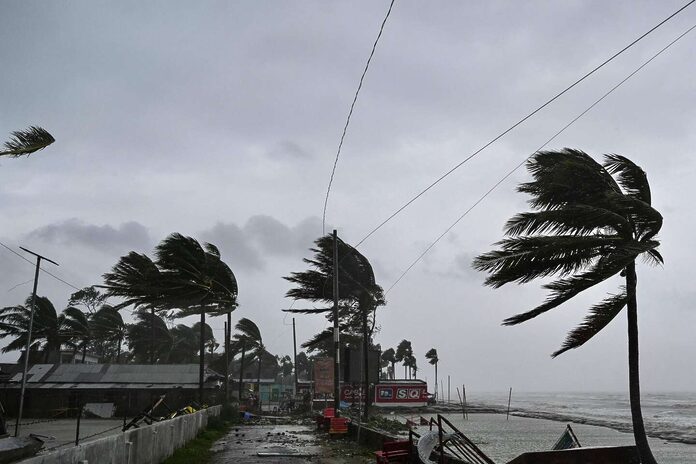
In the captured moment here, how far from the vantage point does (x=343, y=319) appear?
32625mm

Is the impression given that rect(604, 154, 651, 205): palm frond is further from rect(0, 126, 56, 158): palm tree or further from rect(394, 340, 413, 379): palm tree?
rect(394, 340, 413, 379): palm tree

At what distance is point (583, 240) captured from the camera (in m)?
10.1

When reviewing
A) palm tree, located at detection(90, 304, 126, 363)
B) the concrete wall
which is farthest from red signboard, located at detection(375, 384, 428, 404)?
the concrete wall

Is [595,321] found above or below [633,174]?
below

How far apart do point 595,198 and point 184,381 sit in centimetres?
3138

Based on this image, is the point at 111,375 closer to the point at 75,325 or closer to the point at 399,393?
the point at 75,325

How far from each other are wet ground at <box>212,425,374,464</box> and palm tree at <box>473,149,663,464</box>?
6.67m

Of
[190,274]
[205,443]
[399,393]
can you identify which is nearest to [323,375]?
[399,393]

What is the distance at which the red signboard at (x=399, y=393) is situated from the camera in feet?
183

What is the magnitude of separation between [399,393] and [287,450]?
41.2 meters

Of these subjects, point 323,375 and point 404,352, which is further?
point 404,352

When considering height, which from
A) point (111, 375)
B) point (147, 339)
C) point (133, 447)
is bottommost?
point (133, 447)

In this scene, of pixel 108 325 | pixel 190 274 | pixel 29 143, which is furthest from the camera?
pixel 108 325

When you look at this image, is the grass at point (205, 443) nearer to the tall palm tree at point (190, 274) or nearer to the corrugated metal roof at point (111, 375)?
the tall palm tree at point (190, 274)
